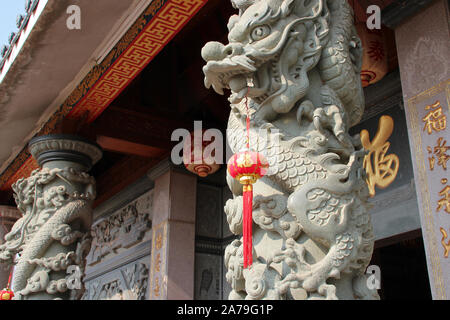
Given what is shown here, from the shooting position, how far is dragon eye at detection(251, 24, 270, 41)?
2.02m

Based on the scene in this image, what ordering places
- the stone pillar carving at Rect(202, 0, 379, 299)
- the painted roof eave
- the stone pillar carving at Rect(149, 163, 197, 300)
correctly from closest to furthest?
the stone pillar carving at Rect(202, 0, 379, 299) → the painted roof eave → the stone pillar carving at Rect(149, 163, 197, 300)

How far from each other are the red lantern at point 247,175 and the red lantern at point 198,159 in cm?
363

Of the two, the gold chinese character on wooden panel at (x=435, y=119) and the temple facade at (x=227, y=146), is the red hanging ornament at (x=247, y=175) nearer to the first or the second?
the temple facade at (x=227, y=146)

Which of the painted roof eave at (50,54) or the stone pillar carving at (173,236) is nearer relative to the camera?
the painted roof eave at (50,54)

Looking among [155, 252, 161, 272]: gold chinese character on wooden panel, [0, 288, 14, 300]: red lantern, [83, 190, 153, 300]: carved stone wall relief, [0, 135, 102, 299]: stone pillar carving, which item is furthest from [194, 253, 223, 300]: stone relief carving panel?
[0, 288, 14, 300]: red lantern

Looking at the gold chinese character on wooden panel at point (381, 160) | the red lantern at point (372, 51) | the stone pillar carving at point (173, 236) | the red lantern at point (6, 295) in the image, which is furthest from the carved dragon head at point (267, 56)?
the stone pillar carving at point (173, 236)

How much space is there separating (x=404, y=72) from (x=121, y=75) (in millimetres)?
2848

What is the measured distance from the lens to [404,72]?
11.5 feet

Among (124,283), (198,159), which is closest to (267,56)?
(198,159)

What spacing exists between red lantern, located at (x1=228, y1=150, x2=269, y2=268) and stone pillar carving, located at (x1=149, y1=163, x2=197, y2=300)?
14.1 feet

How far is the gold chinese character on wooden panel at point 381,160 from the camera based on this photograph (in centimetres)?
447

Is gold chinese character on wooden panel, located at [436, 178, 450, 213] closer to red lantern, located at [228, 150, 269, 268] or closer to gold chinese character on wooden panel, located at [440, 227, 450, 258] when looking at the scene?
gold chinese character on wooden panel, located at [440, 227, 450, 258]

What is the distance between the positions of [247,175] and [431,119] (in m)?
1.92

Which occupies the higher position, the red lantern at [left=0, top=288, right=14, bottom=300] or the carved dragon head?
the carved dragon head
